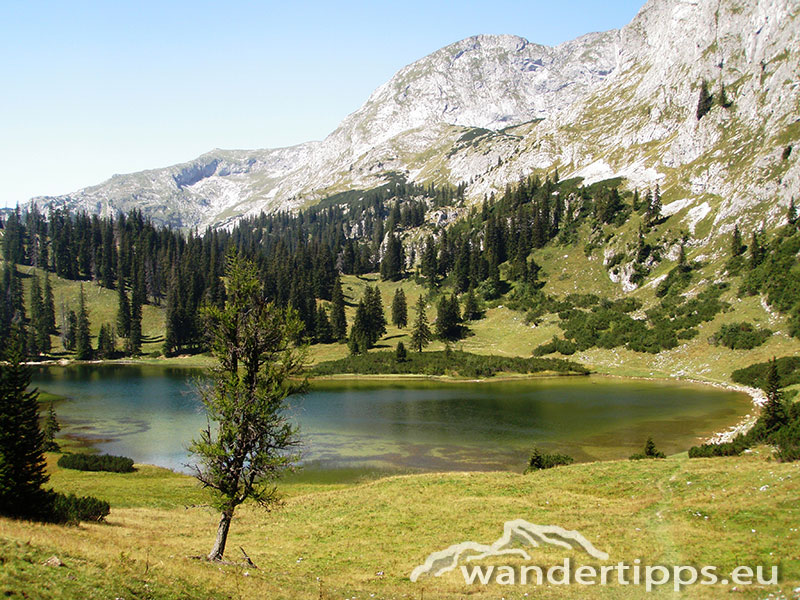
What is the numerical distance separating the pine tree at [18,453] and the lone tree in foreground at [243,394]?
10.2 meters

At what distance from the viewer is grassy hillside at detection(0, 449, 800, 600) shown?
1620cm

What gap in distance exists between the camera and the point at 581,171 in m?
190

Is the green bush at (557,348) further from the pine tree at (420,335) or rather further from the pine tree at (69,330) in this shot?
the pine tree at (69,330)

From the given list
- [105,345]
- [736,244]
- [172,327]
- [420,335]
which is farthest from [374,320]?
[736,244]

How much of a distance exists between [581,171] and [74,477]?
614 ft

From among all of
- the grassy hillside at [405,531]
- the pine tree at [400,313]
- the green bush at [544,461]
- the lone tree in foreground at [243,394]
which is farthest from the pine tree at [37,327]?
the lone tree in foreground at [243,394]

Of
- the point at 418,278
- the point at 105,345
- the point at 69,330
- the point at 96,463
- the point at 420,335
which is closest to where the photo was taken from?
the point at 96,463

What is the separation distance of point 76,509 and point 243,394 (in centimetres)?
1509

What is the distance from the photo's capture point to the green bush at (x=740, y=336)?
86750 millimetres

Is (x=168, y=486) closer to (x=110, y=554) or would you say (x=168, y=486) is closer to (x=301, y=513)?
(x=301, y=513)

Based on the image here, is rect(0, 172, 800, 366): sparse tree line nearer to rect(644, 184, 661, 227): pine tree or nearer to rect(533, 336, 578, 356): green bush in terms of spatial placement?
rect(644, 184, 661, 227): pine tree

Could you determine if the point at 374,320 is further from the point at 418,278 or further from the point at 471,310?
the point at 418,278

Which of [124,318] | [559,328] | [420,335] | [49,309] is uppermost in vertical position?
[49,309]

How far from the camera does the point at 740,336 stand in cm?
8969
